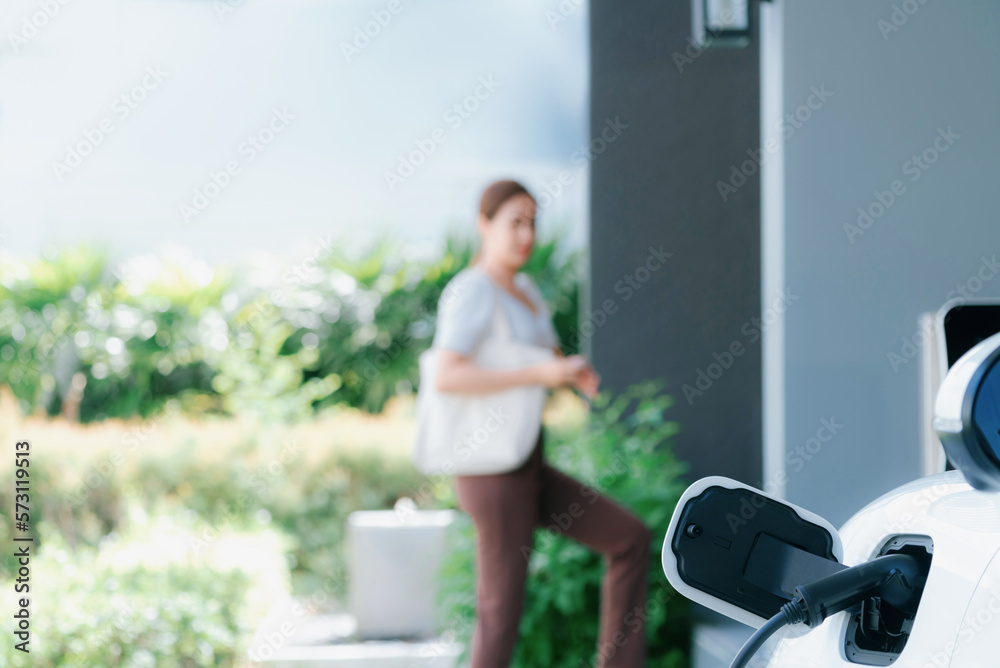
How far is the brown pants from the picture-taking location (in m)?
2.13

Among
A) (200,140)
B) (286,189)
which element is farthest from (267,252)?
(200,140)

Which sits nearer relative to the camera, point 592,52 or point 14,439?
point 592,52

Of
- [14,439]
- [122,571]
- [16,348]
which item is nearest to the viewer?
[122,571]

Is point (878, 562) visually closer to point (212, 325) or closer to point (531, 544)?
point (531, 544)

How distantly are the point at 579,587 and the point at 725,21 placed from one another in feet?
5.27

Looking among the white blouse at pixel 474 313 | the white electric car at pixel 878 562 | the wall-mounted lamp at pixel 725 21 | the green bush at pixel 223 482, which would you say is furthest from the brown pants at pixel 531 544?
the green bush at pixel 223 482

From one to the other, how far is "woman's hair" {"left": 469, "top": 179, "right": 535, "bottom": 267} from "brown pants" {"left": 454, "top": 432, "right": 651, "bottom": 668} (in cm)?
63

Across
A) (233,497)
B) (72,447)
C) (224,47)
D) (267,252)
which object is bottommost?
(233,497)

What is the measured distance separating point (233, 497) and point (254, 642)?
1221mm

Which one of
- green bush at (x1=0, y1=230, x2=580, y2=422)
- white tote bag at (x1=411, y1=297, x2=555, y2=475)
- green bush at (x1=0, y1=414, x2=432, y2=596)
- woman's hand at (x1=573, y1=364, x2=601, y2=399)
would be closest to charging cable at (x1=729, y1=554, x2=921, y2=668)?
white tote bag at (x1=411, y1=297, x2=555, y2=475)

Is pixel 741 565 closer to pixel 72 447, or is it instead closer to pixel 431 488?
pixel 431 488

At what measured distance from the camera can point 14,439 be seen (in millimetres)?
4297

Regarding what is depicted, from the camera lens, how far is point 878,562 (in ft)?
1.90

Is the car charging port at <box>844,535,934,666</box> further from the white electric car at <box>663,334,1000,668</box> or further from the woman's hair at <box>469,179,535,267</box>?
the woman's hair at <box>469,179,535,267</box>
